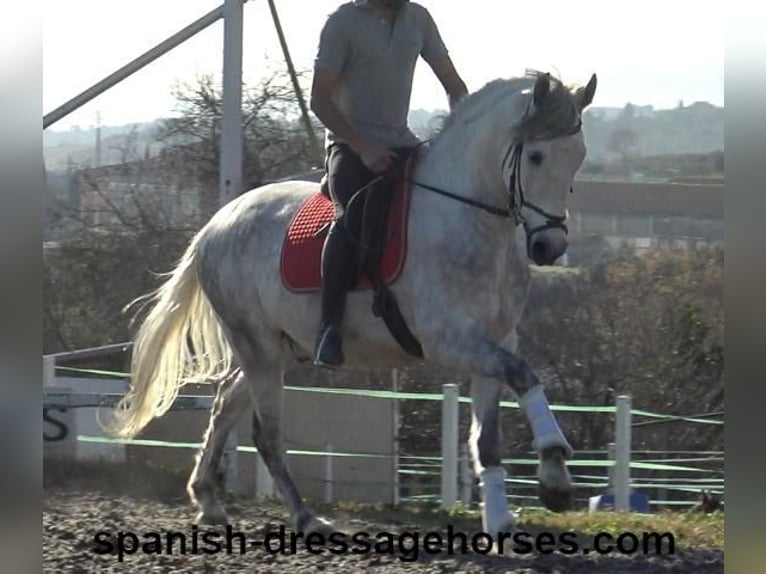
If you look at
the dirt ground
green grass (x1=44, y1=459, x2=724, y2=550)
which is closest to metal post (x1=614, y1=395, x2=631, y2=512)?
green grass (x1=44, y1=459, x2=724, y2=550)

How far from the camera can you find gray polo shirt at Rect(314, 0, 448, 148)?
624cm

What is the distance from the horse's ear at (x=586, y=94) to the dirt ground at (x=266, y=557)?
1.87 m

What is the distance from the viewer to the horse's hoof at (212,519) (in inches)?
278

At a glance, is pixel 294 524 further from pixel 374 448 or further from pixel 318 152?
pixel 374 448

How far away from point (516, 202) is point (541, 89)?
18.4 inches

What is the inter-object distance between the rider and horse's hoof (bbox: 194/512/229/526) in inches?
48.3

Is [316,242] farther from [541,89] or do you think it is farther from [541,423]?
[541,423]

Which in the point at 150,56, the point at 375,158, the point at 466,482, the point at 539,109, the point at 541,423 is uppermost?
the point at 150,56

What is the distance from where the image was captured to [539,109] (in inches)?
222

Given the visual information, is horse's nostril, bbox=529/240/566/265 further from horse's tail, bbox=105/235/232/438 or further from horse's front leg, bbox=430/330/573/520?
horse's tail, bbox=105/235/232/438

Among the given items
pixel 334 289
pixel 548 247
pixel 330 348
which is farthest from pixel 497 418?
pixel 548 247

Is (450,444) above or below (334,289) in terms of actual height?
below

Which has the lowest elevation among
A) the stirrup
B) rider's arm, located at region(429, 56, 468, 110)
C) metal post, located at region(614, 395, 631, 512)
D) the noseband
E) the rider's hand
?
metal post, located at region(614, 395, 631, 512)

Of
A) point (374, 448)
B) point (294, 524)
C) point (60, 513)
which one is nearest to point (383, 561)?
point (294, 524)
